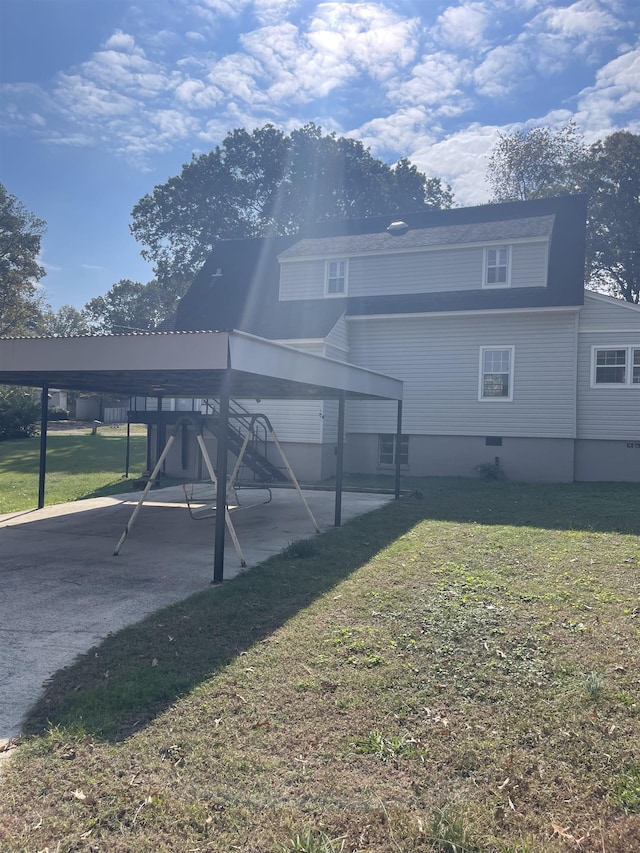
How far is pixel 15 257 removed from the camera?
40906 millimetres

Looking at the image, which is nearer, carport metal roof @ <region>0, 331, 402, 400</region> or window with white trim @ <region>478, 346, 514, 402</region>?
carport metal roof @ <region>0, 331, 402, 400</region>

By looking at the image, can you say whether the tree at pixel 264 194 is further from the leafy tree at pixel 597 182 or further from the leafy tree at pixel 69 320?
the leafy tree at pixel 69 320

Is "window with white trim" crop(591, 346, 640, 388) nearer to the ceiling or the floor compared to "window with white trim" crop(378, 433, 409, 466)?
nearer to the ceiling

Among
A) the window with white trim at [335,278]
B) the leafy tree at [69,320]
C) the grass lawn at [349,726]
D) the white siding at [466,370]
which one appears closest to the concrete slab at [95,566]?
the grass lawn at [349,726]

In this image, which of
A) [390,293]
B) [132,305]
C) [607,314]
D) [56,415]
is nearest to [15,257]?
[56,415]

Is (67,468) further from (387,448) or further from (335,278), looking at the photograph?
(335,278)

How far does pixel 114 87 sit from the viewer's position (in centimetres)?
1173

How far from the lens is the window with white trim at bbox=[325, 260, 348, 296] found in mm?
18828

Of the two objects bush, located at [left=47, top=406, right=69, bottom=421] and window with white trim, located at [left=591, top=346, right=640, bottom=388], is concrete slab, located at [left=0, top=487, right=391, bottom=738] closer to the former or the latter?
window with white trim, located at [left=591, top=346, right=640, bottom=388]

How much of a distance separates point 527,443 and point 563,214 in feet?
23.7

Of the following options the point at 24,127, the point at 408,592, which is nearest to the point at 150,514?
the point at 408,592

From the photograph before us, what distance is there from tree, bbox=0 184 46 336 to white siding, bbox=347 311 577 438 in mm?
31242

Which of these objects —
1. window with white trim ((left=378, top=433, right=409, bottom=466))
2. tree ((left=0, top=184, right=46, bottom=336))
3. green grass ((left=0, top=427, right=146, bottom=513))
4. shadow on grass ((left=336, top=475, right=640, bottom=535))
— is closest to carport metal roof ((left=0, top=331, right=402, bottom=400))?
shadow on grass ((left=336, top=475, right=640, bottom=535))

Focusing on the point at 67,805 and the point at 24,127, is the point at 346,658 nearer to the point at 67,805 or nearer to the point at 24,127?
the point at 67,805
